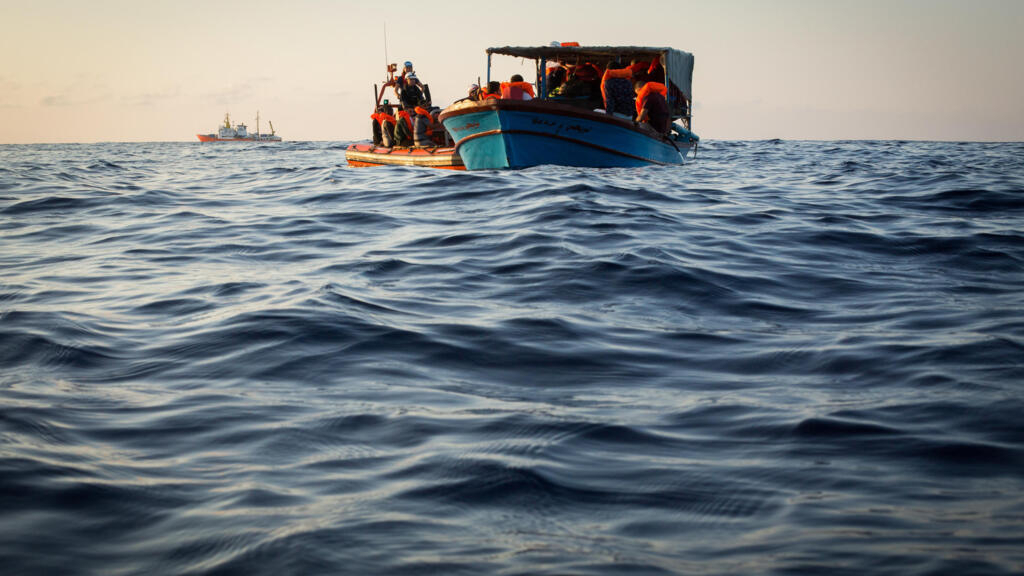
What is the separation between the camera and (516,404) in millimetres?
3191

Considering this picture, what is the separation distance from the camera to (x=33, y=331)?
4277 mm

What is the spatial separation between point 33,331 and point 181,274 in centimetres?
175

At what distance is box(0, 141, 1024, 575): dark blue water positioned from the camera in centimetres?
207

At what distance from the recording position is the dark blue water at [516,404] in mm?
2074

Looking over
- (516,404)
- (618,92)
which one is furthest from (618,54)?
(516,404)

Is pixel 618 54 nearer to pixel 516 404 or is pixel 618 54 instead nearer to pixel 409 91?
pixel 409 91

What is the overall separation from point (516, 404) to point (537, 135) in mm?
12236

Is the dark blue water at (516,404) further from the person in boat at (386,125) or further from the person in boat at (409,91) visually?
the person in boat at (386,125)

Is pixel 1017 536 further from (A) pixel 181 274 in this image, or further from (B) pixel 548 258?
(A) pixel 181 274

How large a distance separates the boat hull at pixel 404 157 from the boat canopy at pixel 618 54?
2.94 m

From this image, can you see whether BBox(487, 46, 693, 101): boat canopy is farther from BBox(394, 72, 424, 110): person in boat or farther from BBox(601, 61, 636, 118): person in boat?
BBox(394, 72, 424, 110): person in boat

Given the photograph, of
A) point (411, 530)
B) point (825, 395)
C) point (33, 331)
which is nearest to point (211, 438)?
point (411, 530)

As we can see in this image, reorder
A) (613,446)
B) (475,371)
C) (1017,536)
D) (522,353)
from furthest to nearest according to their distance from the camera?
(522,353), (475,371), (613,446), (1017,536)

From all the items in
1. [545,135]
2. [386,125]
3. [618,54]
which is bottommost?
[545,135]
